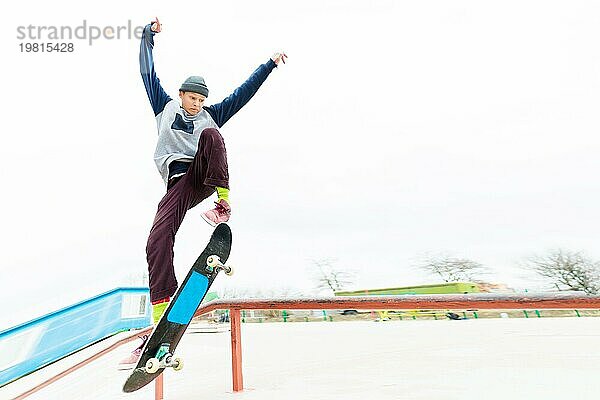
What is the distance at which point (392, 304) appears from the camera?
8.16ft

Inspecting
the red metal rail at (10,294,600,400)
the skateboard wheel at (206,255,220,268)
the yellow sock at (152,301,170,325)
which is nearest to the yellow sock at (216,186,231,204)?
the skateboard wheel at (206,255,220,268)

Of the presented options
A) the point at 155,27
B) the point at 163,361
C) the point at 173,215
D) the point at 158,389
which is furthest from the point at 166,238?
the point at 158,389

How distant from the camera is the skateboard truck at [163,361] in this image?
6.22 ft

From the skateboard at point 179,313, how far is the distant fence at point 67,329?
524 centimetres

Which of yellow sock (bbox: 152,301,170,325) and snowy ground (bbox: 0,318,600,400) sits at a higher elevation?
yellow sock (bbox: 152,301,170,325)

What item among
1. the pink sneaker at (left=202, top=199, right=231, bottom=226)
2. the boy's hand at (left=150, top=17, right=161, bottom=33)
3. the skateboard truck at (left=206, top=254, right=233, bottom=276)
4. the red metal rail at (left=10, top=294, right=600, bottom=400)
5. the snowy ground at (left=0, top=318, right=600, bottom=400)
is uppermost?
the boy's hand at (left=150, top=17, right=161, bottom=33)

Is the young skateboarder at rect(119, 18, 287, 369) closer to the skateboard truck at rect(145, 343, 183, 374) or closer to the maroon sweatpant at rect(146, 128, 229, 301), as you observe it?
the maroon sweatpant at rect(146, 128, 229, 301)

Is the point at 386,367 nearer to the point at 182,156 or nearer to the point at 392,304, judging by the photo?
the point at 392,304

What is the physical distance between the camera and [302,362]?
5008 mm

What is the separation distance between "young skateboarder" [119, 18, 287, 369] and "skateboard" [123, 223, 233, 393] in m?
0.08

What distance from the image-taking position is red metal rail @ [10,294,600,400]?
6.51 ft

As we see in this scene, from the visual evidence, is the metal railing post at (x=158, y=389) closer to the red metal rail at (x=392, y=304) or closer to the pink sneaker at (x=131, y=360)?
the red metal rail at (x=392, y=304)

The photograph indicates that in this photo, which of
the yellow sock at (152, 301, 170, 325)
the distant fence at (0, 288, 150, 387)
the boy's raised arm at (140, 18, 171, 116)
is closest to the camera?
the yellow sock at (152, 301, 170, 325)

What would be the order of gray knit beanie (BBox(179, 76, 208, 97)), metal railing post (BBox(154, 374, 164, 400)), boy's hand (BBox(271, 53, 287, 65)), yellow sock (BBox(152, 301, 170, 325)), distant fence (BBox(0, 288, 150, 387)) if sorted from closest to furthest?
yellow sock (BBox(152, 301, 170, 325)) → gray knit beanie (BBox(179, 76, 208, 97)) → boy's hand (BBox(271, 53, 287, 65)) → metal railing post (BBox(154, 374, 164, 400)) → distant fence (BBox(0, 288, 150, 387))
